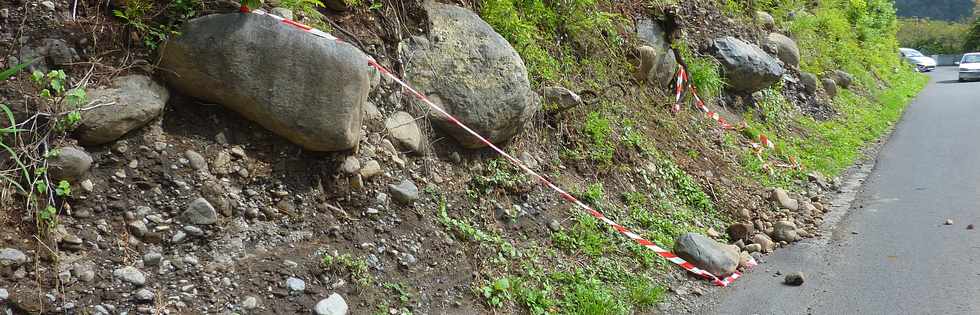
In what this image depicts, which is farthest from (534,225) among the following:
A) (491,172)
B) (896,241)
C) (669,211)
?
(896,241)

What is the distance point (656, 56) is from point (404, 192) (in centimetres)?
553

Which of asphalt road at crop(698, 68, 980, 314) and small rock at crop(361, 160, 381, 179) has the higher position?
small rock at crop(361, 160, 381, 179)

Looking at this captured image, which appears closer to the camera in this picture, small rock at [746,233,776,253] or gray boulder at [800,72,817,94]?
small rock at [746,233,776,253]

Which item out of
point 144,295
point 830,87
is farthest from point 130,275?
point 830,87

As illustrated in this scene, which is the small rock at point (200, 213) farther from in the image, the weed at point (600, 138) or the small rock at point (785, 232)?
the small rock at point (785, 232)

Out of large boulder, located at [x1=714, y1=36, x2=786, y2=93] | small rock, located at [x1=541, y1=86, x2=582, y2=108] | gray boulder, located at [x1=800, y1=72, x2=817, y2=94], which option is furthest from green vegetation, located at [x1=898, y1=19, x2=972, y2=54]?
small rock, located at [x1=541, y1=86, x2=582, y2=108]

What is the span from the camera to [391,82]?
5.67 metres

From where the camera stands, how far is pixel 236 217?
14.0 ft

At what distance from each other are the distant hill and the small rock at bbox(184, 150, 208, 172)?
110 meters

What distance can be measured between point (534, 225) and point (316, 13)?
2157mm

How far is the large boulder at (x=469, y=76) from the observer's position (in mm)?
5887

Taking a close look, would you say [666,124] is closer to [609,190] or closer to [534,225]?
[609,190]

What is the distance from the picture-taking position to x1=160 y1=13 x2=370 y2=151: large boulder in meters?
4.36

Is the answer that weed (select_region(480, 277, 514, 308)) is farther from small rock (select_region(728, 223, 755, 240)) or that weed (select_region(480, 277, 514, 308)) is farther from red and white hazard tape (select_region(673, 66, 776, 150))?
red and white hazard tape (select_region(673, 66, 776, 150))
